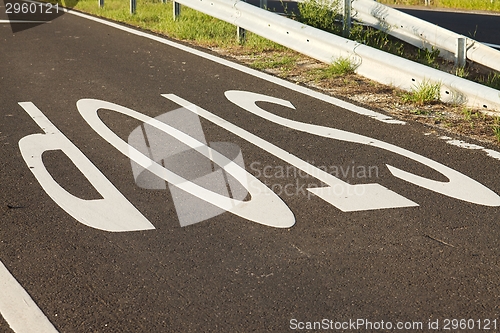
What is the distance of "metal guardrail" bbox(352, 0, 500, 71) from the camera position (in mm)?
8109

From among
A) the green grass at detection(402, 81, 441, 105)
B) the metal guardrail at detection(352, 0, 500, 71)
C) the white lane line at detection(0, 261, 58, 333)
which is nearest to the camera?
the white lane line at detection(0, 261, 58, 333)

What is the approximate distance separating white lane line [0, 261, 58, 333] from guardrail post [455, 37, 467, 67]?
19.2ft

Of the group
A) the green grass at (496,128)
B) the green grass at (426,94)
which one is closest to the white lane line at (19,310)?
the green grass at (496,128)

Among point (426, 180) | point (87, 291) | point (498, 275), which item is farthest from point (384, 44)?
point (87, 291)

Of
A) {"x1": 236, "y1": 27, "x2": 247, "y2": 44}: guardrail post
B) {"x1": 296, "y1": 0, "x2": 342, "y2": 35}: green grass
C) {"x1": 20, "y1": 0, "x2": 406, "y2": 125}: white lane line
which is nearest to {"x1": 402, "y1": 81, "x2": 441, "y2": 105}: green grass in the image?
{"x1": 20, "y1": 0, "x2": 406, "y2": 125}: white lane line

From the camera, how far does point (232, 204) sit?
203 inches

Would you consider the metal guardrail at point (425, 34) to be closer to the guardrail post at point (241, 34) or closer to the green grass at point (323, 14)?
the green grass at point (323, 14)

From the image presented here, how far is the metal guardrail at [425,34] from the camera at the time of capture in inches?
319

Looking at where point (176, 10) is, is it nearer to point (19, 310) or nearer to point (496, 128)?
point (496, 128)

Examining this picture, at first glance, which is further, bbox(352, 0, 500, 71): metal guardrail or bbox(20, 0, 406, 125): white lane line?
bbox(352, 0, 500, 71): metal guardrail

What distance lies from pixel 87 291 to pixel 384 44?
653cm

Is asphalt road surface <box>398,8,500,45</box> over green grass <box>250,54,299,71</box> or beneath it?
beneath

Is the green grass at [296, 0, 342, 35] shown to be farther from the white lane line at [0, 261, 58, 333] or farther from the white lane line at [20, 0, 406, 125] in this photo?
the white lane line at [0, 261, 58, 333]

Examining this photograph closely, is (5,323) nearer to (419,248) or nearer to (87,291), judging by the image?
(87,291)
